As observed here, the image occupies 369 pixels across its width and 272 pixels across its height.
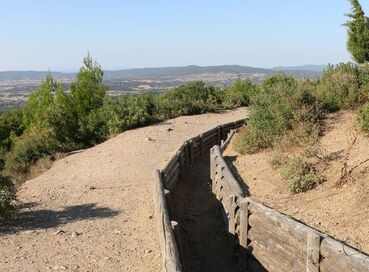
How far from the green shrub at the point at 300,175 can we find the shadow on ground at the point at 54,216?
3.77 metres

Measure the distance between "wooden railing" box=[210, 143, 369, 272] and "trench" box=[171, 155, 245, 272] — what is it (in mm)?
348

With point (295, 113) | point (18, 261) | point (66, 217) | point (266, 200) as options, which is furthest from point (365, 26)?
point (18, 261)

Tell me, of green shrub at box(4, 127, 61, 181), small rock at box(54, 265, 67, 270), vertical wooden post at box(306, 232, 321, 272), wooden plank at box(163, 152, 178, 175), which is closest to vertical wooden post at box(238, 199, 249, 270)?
vertical wooden post at box(306, 232, 321, 272)

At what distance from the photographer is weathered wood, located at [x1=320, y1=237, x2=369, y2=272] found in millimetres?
5320

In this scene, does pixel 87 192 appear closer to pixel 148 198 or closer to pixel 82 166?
pixel 148 198

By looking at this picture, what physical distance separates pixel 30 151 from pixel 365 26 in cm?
1863

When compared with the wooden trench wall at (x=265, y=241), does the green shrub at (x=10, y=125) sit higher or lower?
lower

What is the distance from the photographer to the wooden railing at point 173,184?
6512 millimetres

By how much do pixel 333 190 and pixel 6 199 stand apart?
A: 21.3ft

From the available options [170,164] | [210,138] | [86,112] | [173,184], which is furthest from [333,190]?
Answer: [86,112]

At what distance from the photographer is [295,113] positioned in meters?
13.4

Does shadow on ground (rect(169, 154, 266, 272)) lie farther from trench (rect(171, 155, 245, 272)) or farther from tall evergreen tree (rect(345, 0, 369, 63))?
tall evergreen tree (rect(345, 0, 369, 63))

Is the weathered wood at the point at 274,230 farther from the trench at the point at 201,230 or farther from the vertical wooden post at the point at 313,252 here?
the trench at the point at 201,230

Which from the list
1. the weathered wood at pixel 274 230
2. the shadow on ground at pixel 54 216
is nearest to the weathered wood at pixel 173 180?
the shadow on ground at pixel 54 216
